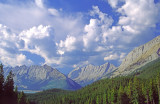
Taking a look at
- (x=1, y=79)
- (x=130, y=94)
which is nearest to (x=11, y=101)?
(x=1, y=79)

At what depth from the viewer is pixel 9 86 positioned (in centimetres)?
6475

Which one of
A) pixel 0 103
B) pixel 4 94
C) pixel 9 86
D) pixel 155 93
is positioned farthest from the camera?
pixel 155 93

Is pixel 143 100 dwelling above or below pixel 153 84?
below

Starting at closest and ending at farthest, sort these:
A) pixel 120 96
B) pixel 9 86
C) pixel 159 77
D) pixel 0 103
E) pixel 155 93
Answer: pixel 0 103
pixel 9 86
pixel 159 77
pixel 155 93
pixel 120 96

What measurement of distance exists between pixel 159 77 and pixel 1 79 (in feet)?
243

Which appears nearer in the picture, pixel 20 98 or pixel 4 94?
pixel 4 94

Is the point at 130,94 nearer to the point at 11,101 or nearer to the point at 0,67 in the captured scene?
the point at 11,101

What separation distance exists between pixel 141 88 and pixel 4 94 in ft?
243

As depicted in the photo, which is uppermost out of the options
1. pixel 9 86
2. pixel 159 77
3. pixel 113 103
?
pixel 159 77

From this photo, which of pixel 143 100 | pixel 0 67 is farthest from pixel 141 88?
pixel 0 67

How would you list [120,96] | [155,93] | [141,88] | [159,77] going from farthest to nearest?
[120,96], [141,88], [155,93], [159,77]

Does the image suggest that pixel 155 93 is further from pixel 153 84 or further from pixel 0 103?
pixel 0 103

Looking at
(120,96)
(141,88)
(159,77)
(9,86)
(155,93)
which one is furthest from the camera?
(120,96)

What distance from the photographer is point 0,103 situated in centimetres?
5622
